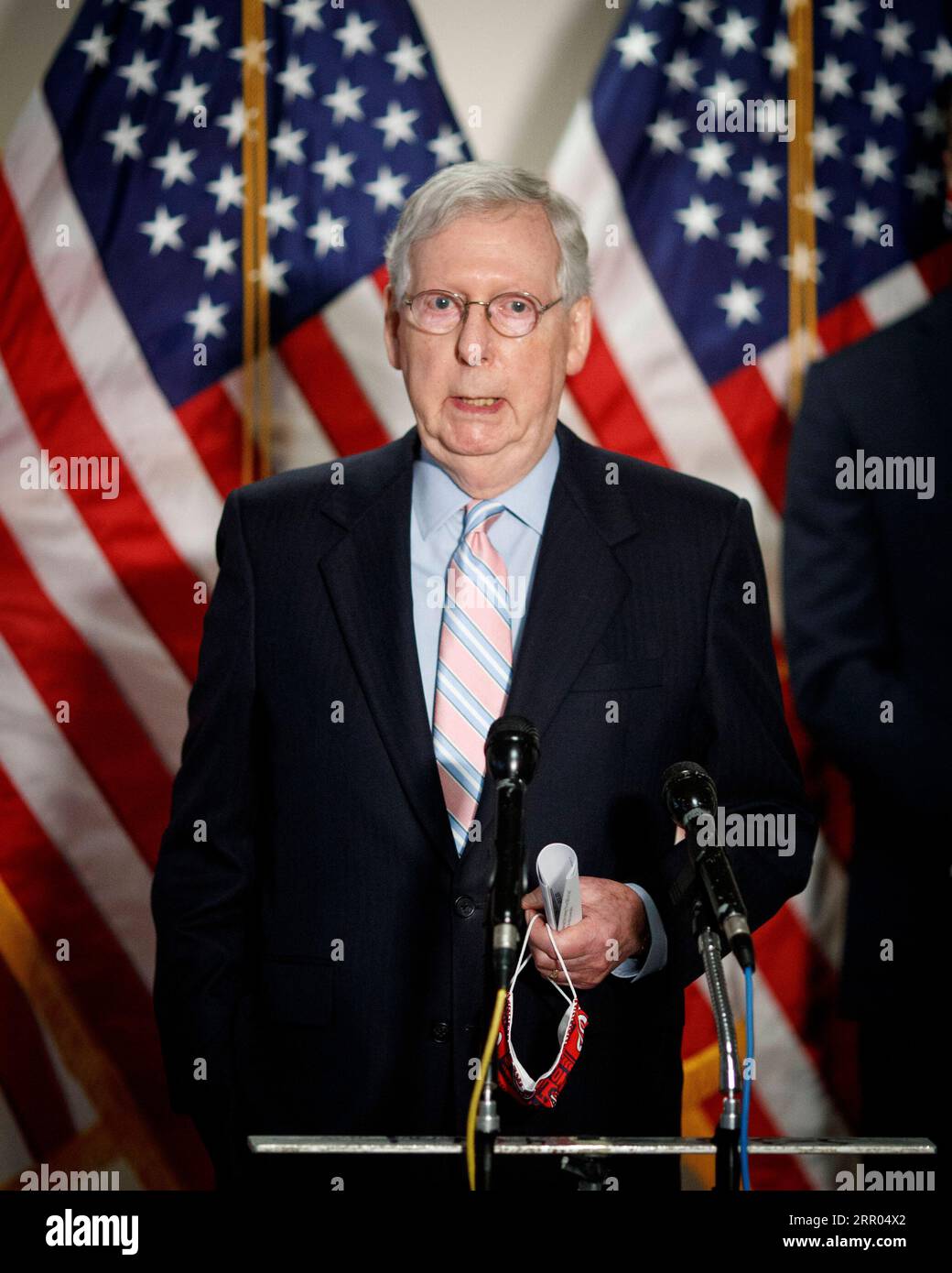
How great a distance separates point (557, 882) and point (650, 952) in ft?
Result: 1.25

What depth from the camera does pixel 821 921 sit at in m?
3.11

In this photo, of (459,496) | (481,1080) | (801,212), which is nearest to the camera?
(481,1080)

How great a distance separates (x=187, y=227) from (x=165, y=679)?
979mm

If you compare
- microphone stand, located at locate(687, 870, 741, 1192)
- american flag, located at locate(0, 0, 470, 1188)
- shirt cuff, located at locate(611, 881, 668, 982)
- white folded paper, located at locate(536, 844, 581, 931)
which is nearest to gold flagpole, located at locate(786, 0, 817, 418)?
american flag, located at locate(0, 0, 470, 1188)

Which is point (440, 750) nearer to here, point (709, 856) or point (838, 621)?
point (709, 856)

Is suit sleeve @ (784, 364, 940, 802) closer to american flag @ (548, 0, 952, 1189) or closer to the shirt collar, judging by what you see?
american flag @ (548, 0, 952, 1189)

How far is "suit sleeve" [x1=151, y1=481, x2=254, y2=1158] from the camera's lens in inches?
82.1

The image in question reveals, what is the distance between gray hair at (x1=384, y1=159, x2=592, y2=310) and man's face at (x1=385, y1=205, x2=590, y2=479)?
2 cm

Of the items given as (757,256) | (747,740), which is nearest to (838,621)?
(757,256)

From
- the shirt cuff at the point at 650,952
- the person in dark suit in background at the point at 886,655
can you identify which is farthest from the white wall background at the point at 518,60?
the shirt cuff at the point at 650,952

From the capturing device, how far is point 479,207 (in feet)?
6.97

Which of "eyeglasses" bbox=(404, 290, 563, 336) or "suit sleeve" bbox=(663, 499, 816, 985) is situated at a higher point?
"eyeglasses" bbox=(404, 290, 563, 336)
